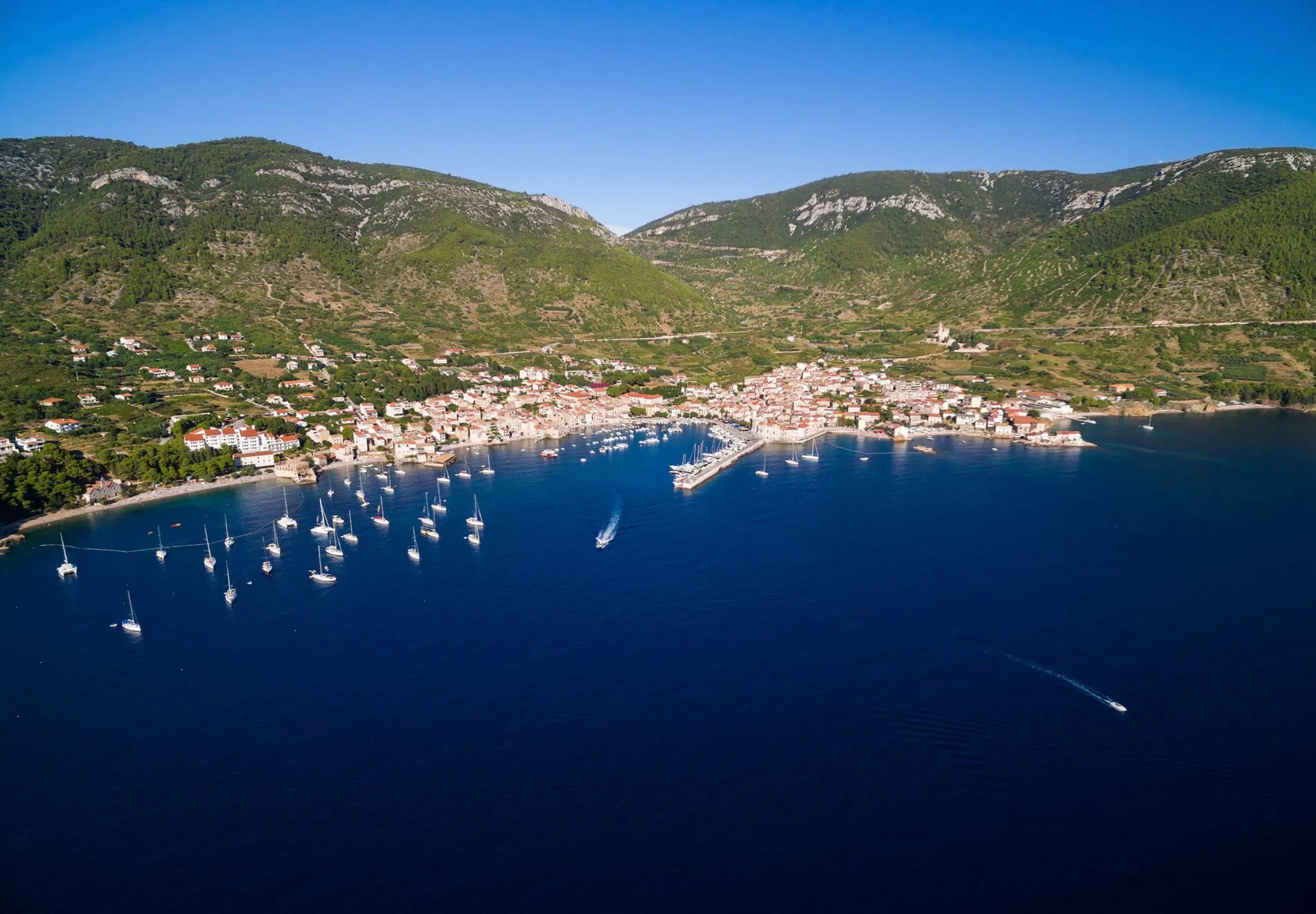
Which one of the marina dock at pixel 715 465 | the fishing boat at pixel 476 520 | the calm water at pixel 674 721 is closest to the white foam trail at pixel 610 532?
the calm water at pixel 674 721

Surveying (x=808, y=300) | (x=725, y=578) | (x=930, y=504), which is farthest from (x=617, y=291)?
(x=725, y=578)

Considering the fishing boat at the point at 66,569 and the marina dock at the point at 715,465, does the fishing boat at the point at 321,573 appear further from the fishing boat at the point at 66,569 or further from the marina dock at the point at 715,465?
the marina dock at the point at 715,465

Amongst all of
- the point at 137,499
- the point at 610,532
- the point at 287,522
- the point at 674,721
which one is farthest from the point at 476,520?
the point at 137,499

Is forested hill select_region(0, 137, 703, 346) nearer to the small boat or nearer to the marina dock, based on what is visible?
the marina dock

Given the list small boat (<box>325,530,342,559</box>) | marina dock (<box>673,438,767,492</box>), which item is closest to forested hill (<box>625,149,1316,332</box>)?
marina dock (<box>673,438,767,492</box>)

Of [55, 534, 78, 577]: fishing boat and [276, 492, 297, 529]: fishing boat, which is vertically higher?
[276, 492, 297, 529]: fishing boat
